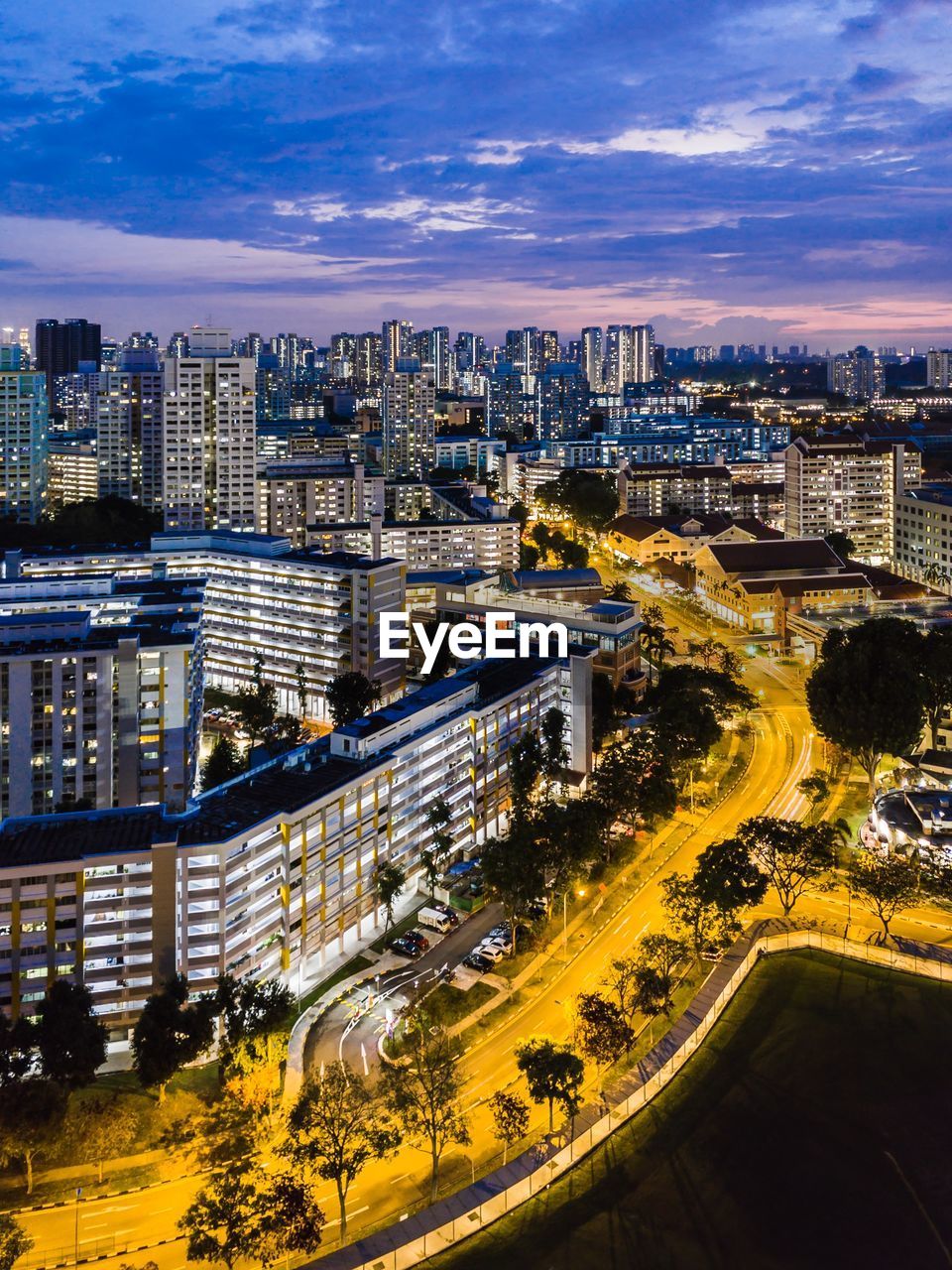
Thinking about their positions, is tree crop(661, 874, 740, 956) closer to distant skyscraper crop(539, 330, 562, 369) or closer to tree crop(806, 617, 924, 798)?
tree crop(806, 617, 924, 798)

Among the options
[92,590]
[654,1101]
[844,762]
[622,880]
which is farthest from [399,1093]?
[92,590]

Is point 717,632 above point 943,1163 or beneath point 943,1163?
above

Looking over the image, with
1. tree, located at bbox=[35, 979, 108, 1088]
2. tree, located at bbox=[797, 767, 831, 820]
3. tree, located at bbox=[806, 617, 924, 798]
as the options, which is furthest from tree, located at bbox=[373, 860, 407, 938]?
tree, located at bbox=[806, 617, 924, 798]

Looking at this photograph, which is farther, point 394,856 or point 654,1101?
point 394,856

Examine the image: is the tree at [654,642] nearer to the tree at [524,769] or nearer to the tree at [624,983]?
the tree at [524,769]

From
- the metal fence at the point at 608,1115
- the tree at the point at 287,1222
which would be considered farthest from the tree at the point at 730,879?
the tree at the point at 287,1222

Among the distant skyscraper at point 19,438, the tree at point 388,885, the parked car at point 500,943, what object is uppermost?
the distant skyscraper at point 19,438

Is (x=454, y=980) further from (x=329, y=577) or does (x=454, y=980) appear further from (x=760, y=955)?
(x=329, y=577)
